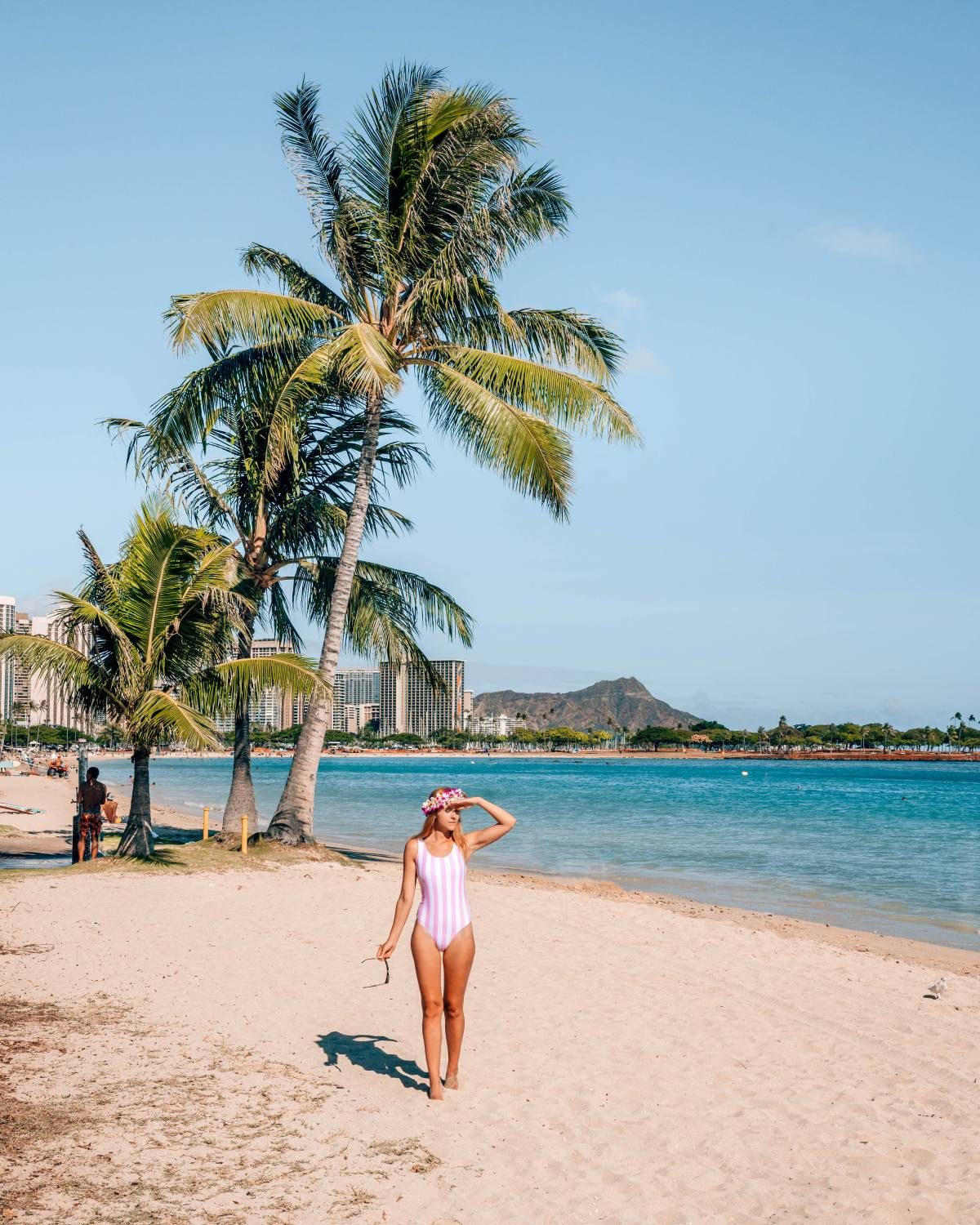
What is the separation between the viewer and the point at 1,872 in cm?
1276

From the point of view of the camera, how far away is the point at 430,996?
5250 mm

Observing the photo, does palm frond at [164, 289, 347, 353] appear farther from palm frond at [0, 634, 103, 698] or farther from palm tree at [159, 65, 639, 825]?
palm frond at [0, 634, 103, 698]

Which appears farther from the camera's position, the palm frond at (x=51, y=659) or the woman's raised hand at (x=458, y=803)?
the palm frond at (x=51, y=659)

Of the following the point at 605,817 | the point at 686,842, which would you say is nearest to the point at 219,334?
the point at 686,842

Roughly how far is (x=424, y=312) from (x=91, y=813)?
27.8 ft

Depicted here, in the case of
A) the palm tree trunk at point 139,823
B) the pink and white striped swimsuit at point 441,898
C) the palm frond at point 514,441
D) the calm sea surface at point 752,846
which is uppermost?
the palm frond at point 514,441

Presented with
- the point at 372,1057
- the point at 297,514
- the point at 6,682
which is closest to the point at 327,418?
the point at 297,514

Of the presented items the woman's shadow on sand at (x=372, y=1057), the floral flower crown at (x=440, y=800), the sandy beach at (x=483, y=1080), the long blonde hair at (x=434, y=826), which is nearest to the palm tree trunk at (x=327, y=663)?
the sandy beach at (x=483, y=1080)

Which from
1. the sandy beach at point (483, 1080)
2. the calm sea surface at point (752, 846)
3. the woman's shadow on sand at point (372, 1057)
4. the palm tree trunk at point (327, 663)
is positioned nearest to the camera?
the sandy beach at point (483, 1080)

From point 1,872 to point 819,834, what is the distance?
2473 centimetres

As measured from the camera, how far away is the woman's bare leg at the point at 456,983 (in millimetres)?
5230

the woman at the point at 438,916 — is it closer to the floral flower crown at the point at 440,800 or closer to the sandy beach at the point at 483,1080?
the floral flower crown at the point at 440,800

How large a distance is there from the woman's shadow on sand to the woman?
44 cm

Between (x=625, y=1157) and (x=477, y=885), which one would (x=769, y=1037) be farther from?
(x=477, y=885)
